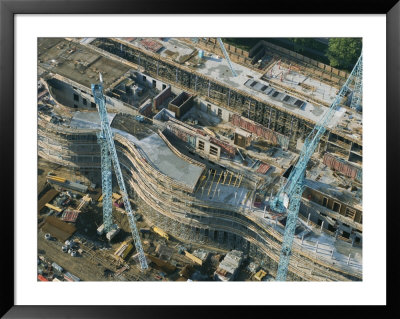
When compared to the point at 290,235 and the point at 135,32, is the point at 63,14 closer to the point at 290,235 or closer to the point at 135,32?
the point at 135,32

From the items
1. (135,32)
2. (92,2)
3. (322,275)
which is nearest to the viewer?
(92,2)

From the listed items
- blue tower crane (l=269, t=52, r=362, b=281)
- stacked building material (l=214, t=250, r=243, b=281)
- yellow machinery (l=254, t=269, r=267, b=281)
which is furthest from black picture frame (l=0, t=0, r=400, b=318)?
yellow machinery (l=254, t=269, r=267, b=281)

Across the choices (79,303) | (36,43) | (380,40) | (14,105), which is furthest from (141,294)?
(380,40)

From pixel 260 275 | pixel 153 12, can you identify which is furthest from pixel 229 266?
pixel 153 12

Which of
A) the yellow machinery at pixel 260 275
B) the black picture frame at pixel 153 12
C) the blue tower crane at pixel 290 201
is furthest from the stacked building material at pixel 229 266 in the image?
the black picture frame at pixel 153 12

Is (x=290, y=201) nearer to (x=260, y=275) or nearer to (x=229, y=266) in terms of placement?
(x=260, y=275)

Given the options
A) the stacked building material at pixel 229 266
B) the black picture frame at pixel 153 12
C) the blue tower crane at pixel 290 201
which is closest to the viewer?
the black picture frame at pixel 153 12

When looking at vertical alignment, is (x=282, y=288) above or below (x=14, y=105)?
below

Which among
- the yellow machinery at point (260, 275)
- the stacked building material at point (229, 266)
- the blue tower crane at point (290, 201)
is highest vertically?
the blue tower crane at point (290, 201)

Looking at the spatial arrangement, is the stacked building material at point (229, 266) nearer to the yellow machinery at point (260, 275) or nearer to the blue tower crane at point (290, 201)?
the yellow machinery at point (260, 275)
